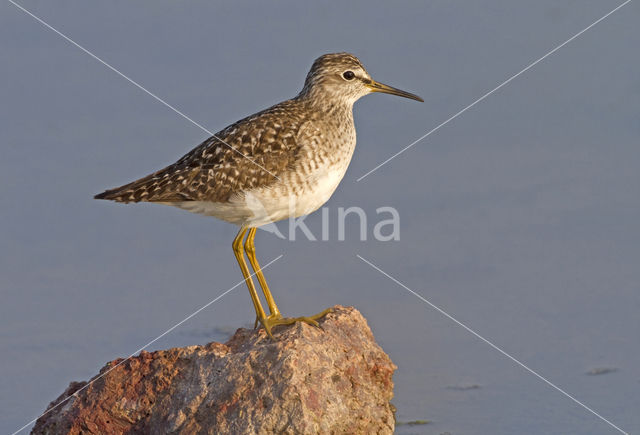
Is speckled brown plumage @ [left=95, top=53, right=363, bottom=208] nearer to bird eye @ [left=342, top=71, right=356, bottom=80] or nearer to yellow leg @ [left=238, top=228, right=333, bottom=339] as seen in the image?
yellow leg @ [left=238, top=228, right=333, bottom=339]

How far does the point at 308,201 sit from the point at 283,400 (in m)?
2.70

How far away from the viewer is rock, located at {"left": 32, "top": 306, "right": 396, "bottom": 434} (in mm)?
7355

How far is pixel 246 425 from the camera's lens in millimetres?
7273

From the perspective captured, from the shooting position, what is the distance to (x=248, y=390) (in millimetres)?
7480

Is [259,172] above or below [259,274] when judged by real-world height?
above

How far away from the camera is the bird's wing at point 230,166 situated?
9492 mm

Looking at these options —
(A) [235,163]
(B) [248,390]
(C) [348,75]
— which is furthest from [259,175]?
(B) [248,390]

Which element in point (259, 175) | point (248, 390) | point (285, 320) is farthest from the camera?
point (259, 175)

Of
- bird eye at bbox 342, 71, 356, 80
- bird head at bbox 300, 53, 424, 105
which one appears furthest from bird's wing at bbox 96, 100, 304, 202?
bird eye at bbox 342, 71, 356, 80

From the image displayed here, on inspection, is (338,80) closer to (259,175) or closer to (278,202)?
(259,175)

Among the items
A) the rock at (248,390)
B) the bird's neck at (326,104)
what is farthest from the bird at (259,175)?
the rock at (248,390)

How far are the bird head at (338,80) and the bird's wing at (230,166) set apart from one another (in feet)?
2.73

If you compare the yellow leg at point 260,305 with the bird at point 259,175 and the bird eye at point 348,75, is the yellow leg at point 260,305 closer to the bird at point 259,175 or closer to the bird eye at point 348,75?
the bird at point 259,175

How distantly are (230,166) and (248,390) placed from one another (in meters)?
2.95
